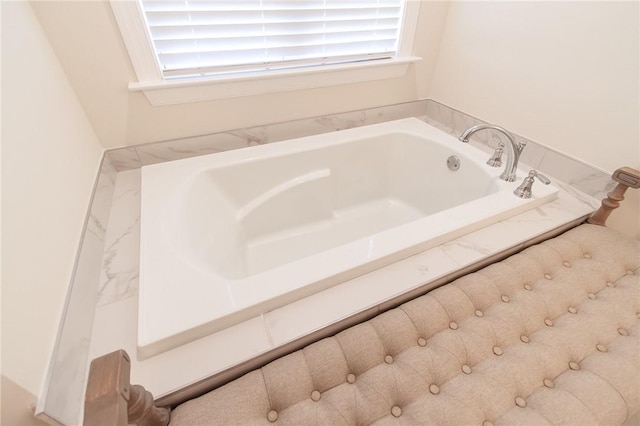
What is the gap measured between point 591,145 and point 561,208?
278 mm

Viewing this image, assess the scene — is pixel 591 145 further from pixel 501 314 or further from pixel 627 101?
pixel 501 314

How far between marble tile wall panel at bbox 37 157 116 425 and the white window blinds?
660 millimetres

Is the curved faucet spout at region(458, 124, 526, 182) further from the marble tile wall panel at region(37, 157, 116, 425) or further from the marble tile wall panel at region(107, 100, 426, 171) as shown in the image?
the marble tile wall panel at region(37, 157, 116, 425)

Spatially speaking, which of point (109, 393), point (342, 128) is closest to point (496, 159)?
point (342, 128)

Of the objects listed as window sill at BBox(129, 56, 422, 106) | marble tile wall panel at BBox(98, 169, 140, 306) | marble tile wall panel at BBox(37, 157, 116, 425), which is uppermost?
window sill at BBox(129, 56, 422, 106)

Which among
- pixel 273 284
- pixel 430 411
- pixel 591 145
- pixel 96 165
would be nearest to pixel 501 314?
pixel 430 411

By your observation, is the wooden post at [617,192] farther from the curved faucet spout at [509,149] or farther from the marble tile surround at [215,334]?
the curved faucet spout at [509,149]

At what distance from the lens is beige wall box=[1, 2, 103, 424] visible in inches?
19.4

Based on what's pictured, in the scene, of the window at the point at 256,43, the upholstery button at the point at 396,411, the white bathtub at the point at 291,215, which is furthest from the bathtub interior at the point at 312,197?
the upholstery button at the point at 396,411

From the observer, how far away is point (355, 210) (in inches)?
65.4

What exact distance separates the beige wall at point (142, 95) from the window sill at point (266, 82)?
0.11 ft


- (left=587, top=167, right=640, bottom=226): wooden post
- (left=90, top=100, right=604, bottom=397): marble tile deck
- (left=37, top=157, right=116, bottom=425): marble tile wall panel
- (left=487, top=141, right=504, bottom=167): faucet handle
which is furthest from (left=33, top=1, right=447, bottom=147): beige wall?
(left=587, top=167, right=640, bottom=226): wooden post

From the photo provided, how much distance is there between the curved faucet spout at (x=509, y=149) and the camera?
1080mm

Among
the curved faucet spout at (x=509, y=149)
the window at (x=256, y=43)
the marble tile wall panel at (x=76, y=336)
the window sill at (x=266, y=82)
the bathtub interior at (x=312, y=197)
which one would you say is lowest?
the bathtub interior at (x=312, y=197)
